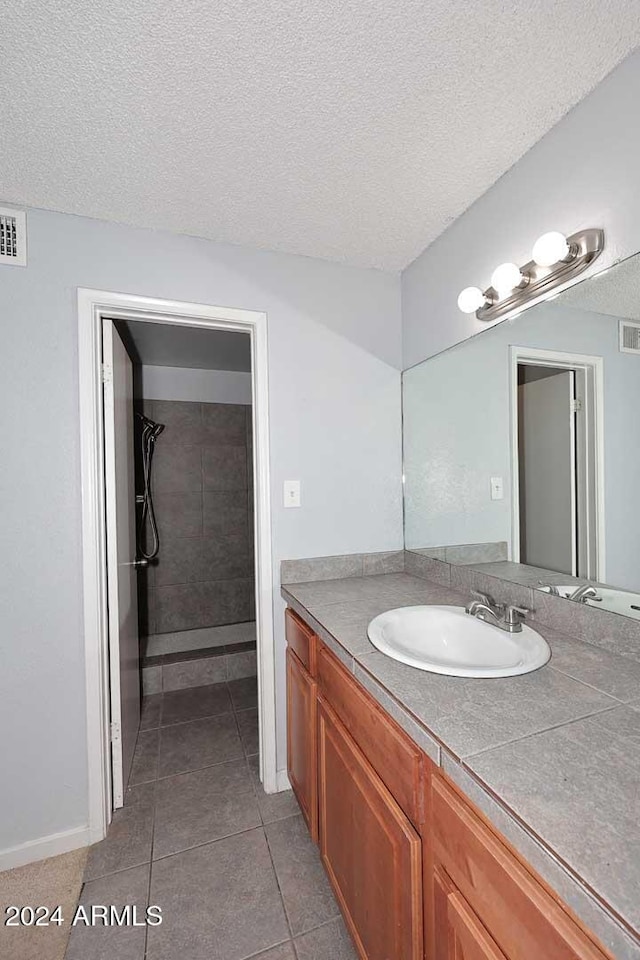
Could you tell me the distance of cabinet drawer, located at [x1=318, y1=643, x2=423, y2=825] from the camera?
842 mm

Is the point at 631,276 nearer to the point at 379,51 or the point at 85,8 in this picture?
the point at 379,51

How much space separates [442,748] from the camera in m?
0.74

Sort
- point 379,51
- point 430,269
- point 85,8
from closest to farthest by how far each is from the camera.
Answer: point 85,8 < point 379,51 < point 430,269

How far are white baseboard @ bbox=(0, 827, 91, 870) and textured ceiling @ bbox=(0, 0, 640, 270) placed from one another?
2.32 meters

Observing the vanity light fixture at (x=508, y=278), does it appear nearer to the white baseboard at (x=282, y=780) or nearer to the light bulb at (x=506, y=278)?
the light bulb at (x=506, y=278)

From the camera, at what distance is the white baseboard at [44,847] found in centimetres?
153

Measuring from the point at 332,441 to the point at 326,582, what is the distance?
25.0 inches

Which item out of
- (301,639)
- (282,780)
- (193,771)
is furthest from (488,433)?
(193,771)

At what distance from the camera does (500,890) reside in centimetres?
61

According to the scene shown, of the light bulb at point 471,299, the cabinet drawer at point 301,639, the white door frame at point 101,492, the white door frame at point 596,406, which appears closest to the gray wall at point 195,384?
the white door frame at point 101,492

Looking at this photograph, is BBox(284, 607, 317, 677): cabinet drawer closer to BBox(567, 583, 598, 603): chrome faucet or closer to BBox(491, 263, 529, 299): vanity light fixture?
BBox(567, 583, 598, 603): chrome faucet

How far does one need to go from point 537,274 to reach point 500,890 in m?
1.46

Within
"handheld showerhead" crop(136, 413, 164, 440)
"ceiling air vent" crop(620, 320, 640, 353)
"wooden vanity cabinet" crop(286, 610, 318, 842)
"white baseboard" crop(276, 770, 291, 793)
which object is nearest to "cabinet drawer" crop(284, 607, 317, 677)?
"wooden vanity cabinet" crop(286, 610, 318, 842)

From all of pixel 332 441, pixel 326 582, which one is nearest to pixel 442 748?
pixel 326 582
